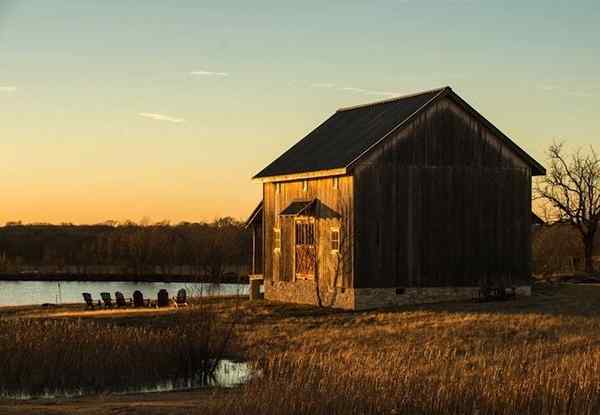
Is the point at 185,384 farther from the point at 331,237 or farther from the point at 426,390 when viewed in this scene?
the point at 331,237

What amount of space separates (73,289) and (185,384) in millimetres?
40797

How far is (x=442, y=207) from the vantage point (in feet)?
117

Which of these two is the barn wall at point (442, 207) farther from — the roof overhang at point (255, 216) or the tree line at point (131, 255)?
the tree line at point (131, 255)

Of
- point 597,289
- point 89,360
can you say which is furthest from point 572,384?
point 597,289

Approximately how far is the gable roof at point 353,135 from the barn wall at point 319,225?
2.11 feet

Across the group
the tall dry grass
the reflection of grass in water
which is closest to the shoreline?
the reflection of grass in water

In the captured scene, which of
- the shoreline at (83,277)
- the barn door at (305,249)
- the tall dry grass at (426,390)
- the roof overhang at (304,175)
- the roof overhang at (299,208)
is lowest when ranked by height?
the tall dry grass at (426,390)

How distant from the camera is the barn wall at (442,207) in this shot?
3475 cm

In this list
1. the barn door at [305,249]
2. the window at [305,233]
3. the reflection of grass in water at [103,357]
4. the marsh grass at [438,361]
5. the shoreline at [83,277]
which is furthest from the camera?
the shoreline at [83,277]

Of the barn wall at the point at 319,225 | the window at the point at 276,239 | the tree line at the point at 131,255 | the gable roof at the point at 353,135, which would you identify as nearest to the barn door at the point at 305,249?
the barn wall at the point at 319,225

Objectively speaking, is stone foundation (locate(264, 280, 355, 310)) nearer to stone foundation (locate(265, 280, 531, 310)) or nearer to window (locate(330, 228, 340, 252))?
stone foundation (locate(265, 280, 531, 310))

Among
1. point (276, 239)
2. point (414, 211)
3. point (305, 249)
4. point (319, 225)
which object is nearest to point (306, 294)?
point (305, 249)

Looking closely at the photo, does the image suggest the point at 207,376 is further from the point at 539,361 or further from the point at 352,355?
the point at 539,361

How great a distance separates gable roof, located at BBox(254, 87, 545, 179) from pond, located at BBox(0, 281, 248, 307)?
10371 millimetres
